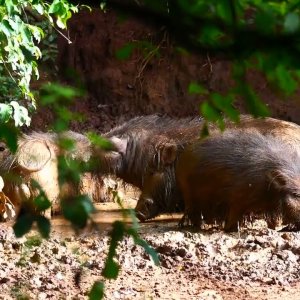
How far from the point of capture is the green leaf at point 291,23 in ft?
3.92

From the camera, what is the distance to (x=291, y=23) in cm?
121

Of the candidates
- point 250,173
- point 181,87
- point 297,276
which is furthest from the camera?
point 181,87

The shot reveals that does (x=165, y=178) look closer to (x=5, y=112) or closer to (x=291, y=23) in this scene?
(x=5, y=112)

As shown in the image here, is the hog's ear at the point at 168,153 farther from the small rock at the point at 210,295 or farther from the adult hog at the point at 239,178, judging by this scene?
the small rock at the point at 210,295

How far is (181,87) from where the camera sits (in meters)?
12.1

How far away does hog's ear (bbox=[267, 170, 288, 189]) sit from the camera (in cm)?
685

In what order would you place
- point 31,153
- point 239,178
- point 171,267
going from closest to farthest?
point 171,267 → point 239,178 → point 31,153

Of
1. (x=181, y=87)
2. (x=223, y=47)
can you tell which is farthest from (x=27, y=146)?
(x=223, y=47)

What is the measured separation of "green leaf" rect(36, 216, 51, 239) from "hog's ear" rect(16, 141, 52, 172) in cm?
624

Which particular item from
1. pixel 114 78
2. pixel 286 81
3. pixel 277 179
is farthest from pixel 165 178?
pixel 286 81

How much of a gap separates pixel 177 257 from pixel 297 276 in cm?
87

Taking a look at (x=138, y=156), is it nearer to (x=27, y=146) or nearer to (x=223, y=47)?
(x=27, y=146)

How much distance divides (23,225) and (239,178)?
5.63m

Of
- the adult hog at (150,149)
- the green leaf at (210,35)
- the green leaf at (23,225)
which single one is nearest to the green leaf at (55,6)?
the adult hog at (150,149)
